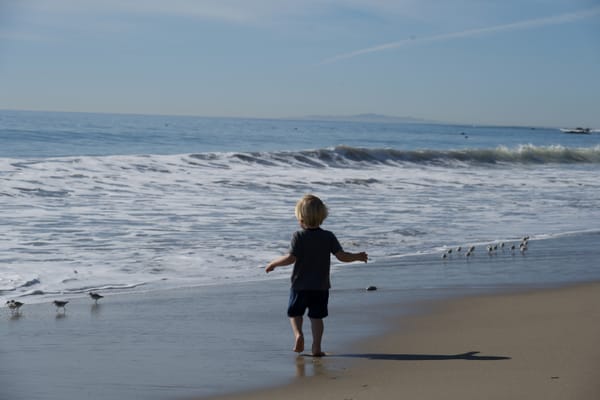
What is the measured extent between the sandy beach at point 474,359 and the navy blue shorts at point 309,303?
0.33 meters

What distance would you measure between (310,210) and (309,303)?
591mm

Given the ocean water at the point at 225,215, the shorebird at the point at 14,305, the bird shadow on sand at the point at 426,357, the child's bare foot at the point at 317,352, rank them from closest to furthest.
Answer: the bird shadow on sand at the point at 426,357, the child's bare foot at the point at 317,352, the shorebird at the point at 14,305, the ocean water at the point at 225,215

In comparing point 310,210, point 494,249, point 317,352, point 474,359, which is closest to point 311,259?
point 310,210

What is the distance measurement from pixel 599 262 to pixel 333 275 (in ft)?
10.0

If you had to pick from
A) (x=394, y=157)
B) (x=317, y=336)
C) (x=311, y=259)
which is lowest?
(x=317, y=336)

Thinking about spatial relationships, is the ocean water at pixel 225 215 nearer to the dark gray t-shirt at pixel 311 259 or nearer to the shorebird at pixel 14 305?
the shorebird at pixel 14 305

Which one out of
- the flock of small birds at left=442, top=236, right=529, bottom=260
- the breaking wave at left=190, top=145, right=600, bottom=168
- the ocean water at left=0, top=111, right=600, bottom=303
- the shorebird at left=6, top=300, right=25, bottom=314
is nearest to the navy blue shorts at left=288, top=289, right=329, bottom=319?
the shorebird at left=6, top=300, right=25, bottom=314

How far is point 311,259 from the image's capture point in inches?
217

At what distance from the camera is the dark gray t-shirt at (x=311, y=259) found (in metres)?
5.50

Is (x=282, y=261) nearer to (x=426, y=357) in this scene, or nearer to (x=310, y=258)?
(x=310, y=258)

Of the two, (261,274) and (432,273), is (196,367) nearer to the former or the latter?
(261,274)

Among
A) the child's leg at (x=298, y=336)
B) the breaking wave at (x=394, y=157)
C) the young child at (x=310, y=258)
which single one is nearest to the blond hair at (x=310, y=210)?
the young child at (x=310, y=258)

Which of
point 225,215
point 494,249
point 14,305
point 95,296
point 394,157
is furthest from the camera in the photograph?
point 394,157

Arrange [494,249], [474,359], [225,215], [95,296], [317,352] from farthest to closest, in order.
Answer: [225,215] → [494,249] → [95,296] → [317,352] → [474,359]
